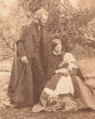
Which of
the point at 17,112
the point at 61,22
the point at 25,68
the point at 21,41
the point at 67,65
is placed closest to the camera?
the point at 17,112

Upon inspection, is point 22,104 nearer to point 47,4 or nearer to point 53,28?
point 53,28

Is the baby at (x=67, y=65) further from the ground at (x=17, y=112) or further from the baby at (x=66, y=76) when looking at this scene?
the ground at (x=17, y=112)

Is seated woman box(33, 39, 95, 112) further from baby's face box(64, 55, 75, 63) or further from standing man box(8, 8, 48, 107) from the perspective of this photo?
standing man box(8, 8, 48, 107)

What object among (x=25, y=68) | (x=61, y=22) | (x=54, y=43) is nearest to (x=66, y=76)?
(x=54, y=43)

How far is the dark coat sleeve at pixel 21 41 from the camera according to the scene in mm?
5172

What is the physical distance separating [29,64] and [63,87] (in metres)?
1.17

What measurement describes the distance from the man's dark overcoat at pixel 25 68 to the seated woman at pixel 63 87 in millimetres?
303

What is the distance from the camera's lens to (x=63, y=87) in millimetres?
5152

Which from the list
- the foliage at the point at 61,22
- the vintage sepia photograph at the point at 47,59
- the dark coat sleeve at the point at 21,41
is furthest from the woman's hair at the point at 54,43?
the dark coat sleeve at the point at 21,41

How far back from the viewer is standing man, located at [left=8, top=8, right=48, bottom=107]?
4938 millimetres

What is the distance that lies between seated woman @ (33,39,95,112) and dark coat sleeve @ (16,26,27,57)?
83 centimetres

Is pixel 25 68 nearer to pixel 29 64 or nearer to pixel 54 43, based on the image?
pixel 29 64

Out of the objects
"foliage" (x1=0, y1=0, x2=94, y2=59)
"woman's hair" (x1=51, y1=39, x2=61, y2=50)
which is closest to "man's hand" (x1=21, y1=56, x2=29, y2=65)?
"foliage" (x1=0, y1=0, x2=94, y2=59)

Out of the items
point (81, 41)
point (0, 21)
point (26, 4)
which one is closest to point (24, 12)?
point (26, 4)
